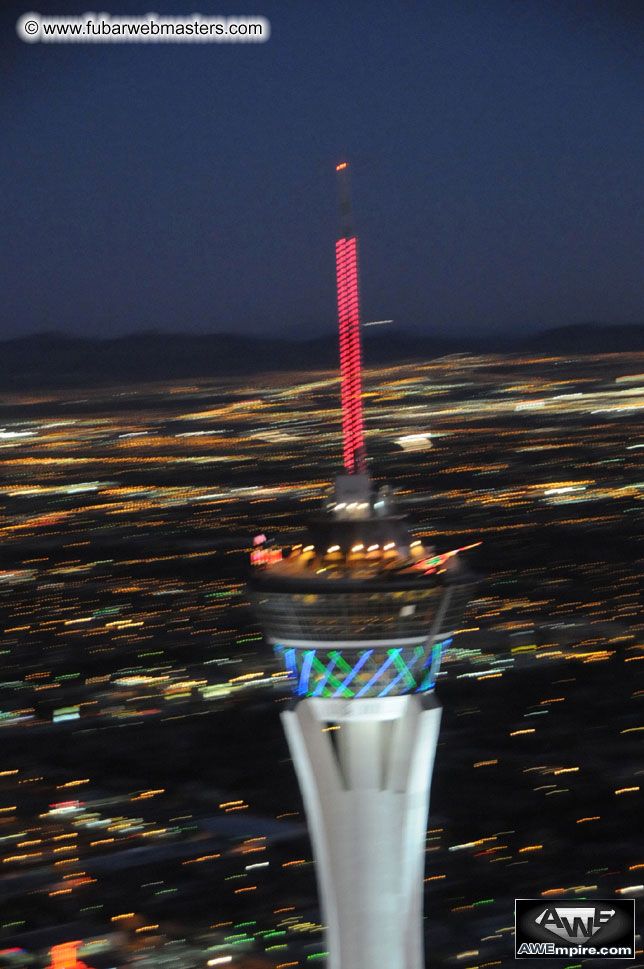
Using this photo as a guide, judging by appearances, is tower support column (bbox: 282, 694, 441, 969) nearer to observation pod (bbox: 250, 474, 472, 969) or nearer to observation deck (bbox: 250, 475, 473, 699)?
observation pod (bbox: 250, 474, 472, 969)

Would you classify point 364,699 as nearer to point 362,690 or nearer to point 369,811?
point 362,690

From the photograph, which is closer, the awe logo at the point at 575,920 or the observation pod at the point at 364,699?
the awe logo at the point at 575,920

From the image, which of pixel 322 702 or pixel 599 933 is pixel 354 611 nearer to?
pixel 322 702

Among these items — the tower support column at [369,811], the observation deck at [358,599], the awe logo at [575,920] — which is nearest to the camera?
the awe logo at [575,920]

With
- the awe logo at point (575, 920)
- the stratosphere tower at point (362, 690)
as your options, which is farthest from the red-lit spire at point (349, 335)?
the awe logo at point (575, 920)

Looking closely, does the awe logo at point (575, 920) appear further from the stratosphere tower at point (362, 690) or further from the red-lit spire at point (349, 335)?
the red-lit spire at point (349, 335)

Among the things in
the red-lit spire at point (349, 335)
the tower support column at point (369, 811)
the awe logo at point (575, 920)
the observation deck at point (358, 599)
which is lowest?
the awe logo at point (575, 920)

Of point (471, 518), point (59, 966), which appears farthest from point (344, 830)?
point (471, 518)
